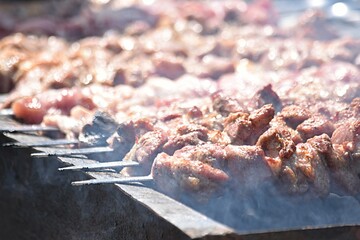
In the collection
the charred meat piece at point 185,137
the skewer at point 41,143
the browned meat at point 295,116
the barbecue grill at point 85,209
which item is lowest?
the barbecue grill at point 85,209

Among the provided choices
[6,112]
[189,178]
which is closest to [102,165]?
[189,178]

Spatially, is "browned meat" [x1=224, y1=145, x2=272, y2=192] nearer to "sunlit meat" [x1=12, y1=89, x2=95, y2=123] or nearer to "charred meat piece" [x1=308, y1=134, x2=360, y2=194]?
"charred meat piece" [x1=308, y1=134, x2=360, y2=194]

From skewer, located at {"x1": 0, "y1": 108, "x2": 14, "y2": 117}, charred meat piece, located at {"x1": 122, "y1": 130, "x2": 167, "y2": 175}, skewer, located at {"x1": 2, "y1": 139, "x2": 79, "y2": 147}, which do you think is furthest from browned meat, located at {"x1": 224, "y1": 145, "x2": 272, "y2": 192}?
skewer, located at {"x1": 0, "y1": 108, "x2": 14, "y2": 117}

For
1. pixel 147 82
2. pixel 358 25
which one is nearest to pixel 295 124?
pixel 147 82

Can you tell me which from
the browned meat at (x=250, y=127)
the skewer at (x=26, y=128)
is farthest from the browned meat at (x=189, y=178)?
the skewer at (x=26, y=128)

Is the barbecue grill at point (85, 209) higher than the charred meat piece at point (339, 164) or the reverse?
the reverse

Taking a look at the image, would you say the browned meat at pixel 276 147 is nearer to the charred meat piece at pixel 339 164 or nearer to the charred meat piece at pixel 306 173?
the charred meat piece at pixel 306 173

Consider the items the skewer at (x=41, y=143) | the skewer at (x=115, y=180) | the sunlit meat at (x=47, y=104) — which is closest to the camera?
the skewer at (x=115, y=180)

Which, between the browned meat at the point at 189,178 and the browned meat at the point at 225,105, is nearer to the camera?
the browned meat at the point at 189,178
